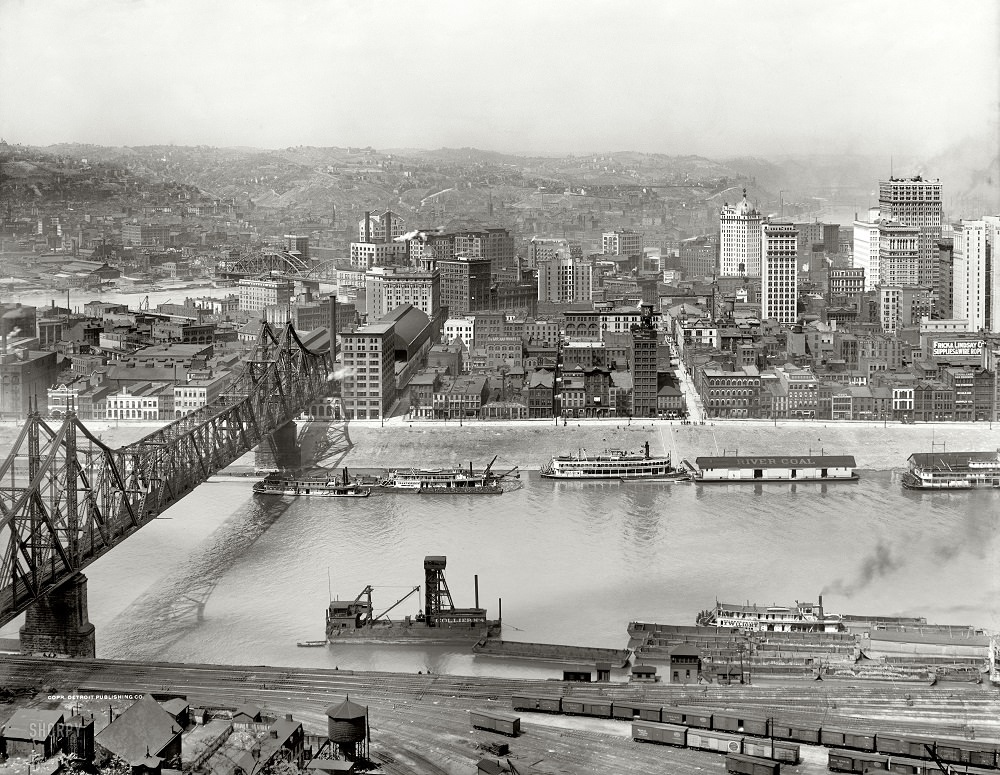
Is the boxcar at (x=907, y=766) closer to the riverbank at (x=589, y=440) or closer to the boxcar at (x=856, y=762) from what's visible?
the boxcar at (x=856, y=762)

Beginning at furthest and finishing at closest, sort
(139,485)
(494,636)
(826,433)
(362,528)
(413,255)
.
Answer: (413,255) → (826,433) → (362,528) → (139,485) → (494,636)

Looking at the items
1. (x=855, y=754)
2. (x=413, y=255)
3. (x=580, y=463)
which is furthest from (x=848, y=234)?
(x=855, y=754)

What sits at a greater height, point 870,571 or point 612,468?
point 612,468

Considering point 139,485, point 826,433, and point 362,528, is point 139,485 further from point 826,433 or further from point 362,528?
point 826,433

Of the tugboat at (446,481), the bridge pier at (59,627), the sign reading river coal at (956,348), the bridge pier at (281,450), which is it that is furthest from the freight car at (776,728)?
the sign reading river coal at (956,348)

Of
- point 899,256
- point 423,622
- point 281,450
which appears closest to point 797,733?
point 423,622

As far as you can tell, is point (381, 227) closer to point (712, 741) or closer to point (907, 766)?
point (712, 741)
